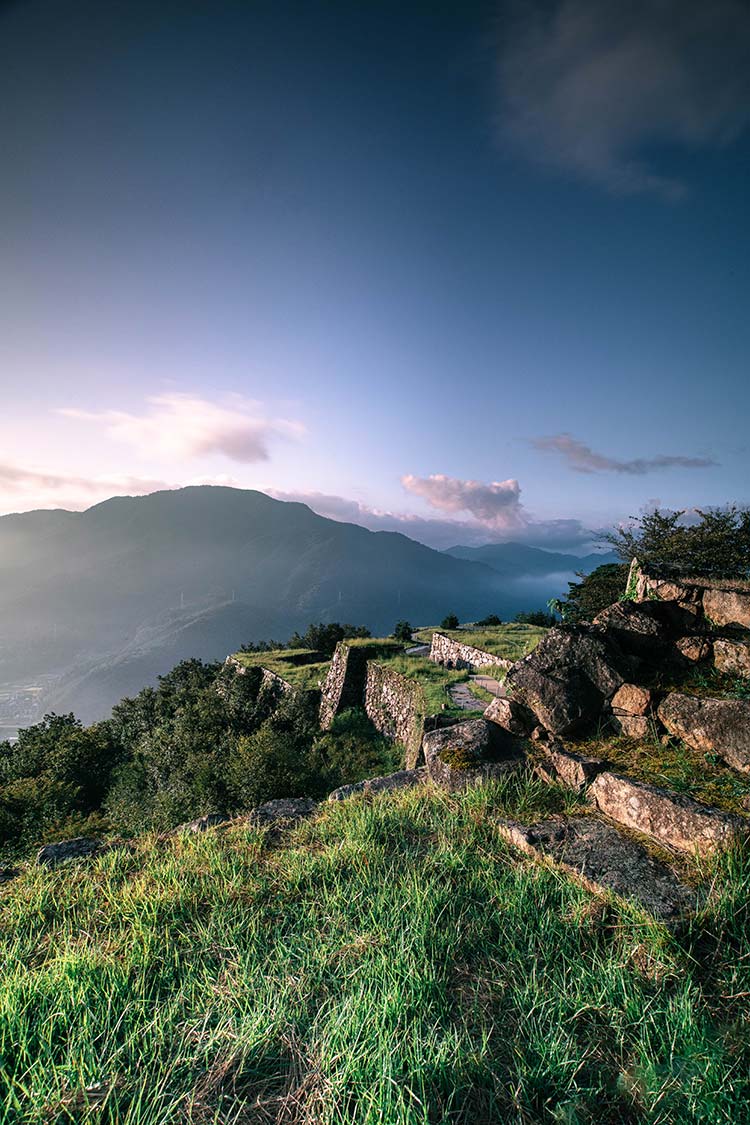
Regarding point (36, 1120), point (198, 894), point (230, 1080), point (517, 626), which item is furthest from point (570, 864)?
point (517, 626)

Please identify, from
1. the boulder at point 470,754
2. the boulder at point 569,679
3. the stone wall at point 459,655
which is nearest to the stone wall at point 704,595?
the boulder at point 569,679

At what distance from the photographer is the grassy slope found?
1.67m

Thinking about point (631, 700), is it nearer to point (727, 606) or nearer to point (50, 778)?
point (727, 606)

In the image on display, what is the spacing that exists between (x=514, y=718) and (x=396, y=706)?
11476mm

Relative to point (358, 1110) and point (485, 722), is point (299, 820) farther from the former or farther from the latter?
point (358, 1110)

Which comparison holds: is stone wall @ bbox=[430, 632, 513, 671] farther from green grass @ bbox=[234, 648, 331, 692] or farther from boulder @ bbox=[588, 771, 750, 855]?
boulder @ bbox=[588, 771, 750, 855]

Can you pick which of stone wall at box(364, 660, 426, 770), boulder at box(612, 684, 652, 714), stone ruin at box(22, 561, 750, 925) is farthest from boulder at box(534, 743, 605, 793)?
stone wall at box(364, 660, 426, 770)

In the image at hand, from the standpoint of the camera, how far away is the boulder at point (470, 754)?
4461 mm

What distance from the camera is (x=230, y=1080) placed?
177 centimetres

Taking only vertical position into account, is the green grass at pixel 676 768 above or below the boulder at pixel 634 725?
below

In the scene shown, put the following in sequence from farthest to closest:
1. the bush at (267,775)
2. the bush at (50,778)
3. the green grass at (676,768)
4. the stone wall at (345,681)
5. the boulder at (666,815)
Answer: the stone wall at (345,681) < the bush at (50,778) < the bush at (267,775) < the green grass at (676,768) < the boulder at (666,815)

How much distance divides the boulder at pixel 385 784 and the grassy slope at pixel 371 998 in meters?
1.58

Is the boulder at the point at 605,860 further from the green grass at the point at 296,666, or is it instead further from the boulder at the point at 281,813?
the green grass at the point at 296,666

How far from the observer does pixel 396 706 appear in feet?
52.0
